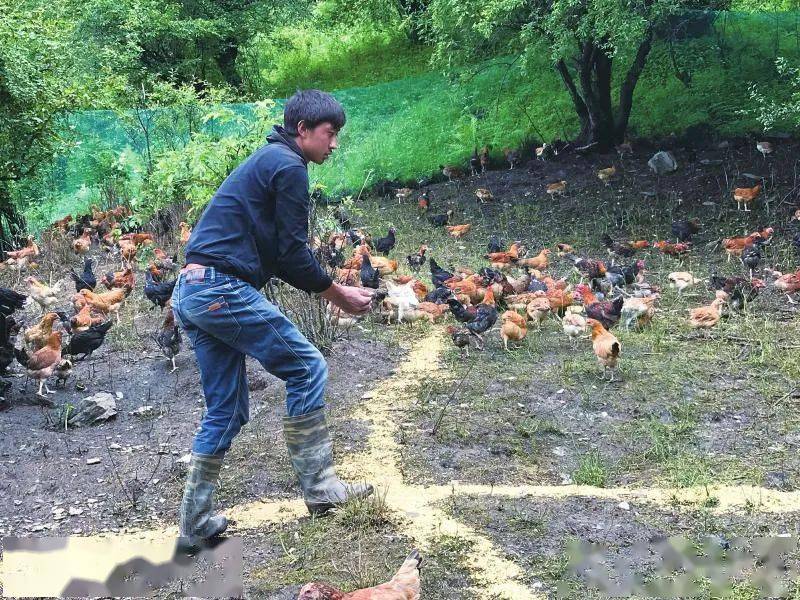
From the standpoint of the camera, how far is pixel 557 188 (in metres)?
16.5

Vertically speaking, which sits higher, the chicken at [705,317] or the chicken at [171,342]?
the chicken at [171,342]

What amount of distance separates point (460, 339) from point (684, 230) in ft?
19.5

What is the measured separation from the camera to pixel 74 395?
7.95 metres

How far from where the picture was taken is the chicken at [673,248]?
12.5m

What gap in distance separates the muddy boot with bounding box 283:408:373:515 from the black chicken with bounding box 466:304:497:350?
4031 mm

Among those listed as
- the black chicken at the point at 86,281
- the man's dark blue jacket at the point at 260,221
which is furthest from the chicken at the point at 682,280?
the black chicken at the point at 86,281

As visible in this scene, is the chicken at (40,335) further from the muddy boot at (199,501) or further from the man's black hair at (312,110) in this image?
the man's black hair at (312,110)

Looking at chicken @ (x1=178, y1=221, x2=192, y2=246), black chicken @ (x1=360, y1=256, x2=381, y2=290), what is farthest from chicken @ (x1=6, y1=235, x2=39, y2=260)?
black chicken @ (x1=360, y1=256, x2=381, y2=290)

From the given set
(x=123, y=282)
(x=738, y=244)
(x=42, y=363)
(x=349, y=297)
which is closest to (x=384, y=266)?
(x=123, y=282)

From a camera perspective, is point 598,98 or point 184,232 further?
point 598,98

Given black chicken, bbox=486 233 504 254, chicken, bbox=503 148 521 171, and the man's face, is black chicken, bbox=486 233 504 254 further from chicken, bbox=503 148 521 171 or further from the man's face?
the man's face

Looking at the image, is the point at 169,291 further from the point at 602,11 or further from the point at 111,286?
the point at 602,11

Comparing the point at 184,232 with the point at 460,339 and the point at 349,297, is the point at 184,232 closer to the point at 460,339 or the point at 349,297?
the point at 460,339

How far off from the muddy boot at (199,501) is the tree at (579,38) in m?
10.2
